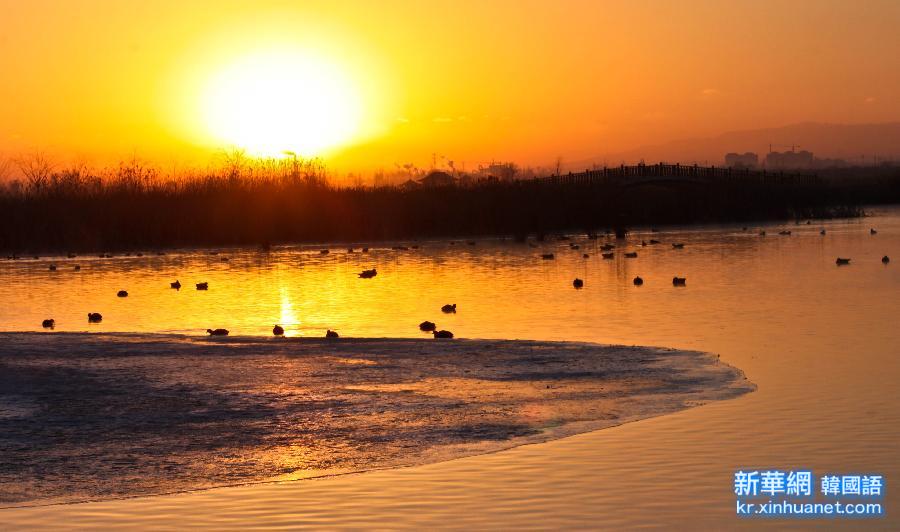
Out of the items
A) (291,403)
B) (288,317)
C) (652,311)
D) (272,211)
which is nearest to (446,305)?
(288,317)

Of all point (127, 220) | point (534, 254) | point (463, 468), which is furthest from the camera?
point (127, 220)

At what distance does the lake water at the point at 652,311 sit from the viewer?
11086 mm

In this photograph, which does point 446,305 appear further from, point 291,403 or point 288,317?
point 291,403

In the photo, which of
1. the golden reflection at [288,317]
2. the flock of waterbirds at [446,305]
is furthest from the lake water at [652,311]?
the flock of waterbirds at [446,305]

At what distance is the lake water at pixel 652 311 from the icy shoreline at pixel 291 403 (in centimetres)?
125

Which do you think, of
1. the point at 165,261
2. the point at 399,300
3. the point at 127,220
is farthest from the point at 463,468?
the point at 127,220

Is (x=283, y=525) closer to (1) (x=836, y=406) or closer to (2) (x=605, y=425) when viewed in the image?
(2) (x=605, y=425)

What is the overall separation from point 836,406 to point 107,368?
32.0ft

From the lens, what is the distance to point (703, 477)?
10312mm

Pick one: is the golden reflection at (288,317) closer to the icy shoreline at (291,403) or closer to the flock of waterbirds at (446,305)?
the flock of waterbirds at (446,305)

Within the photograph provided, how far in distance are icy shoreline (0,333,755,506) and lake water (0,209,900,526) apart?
1245 mm

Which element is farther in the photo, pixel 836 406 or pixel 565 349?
pixel 565 349

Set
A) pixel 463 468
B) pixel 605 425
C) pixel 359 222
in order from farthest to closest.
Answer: pixel 359 222 < pixel 605 425 < pixel 463 468

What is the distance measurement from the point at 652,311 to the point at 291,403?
1232 centimetres
